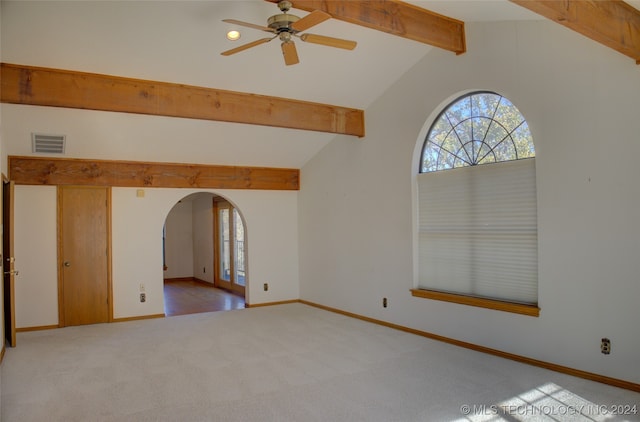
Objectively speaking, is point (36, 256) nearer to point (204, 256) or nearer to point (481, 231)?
point (204, 256)

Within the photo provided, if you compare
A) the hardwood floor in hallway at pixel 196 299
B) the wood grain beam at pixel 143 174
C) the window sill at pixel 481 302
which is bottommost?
the hardwood floor in hallway at pixel 196 299

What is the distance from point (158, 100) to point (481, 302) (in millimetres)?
3763

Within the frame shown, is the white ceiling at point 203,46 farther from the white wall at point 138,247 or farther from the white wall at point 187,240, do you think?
the white wall at point 187,240

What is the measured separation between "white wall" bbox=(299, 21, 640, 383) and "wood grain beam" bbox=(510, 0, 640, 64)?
0.39 meters

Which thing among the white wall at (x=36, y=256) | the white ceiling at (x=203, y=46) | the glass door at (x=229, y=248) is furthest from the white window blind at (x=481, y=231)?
the white wall at (x=36, y=256)

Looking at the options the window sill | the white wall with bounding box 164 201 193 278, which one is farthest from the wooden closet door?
the white wall with bounding box 164 201 193 278

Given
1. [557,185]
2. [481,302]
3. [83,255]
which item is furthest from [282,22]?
[83,255]

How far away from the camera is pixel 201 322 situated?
6086mm

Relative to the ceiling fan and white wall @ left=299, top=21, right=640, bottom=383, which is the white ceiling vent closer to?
the ceiling fan

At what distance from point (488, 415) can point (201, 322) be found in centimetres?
416

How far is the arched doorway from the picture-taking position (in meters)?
7.77

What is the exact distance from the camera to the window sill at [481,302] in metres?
3.91

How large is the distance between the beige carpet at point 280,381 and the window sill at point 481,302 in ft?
1.52

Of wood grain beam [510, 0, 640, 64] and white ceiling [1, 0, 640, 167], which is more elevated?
white ceiling [1, 0, 640, 167]
